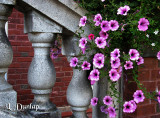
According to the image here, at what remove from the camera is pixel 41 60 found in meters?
1.44

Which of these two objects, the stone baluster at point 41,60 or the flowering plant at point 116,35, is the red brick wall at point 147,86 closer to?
the flowering plant at point 116,35

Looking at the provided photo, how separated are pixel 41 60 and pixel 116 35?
0.50 metres

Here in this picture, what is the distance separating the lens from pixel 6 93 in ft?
4.32

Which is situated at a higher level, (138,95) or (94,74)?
(94,74)

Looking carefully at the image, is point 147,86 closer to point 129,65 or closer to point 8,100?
point 129,65

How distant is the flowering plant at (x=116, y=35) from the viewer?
1374 millimetres

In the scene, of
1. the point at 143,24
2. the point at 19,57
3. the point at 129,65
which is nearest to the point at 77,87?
the point at 129,65

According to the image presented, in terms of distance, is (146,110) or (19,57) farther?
(19,57)

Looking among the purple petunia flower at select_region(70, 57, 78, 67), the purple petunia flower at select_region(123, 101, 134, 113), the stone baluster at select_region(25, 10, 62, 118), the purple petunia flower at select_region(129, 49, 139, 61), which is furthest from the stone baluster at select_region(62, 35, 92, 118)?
the purple petunia flower at select_region(129, 49, 139, 61)

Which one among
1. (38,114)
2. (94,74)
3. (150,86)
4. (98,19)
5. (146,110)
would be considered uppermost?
(98,19)

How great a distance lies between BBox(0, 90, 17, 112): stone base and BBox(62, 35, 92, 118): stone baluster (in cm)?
40

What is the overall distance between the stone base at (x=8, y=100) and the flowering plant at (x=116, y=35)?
0.44m

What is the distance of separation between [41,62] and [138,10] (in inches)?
27.3

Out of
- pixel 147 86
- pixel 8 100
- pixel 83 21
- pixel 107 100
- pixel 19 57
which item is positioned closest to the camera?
pixel 8 100
